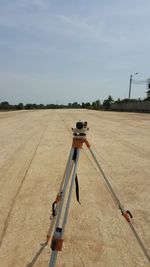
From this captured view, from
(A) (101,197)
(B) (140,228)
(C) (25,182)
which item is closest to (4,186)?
(C) (25,182)

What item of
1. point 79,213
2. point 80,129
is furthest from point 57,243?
point 79,213

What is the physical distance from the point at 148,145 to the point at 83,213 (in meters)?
6.27

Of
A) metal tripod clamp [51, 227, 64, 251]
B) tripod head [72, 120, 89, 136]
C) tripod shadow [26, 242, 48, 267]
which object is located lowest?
tripod shadow [26, 242, 48, 267]

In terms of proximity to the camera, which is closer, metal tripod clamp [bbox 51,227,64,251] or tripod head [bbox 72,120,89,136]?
metal tripod clamp [bbox 51,227,64,251]

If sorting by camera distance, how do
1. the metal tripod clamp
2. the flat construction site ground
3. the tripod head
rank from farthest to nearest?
the flat construction site ground < the tripod head < the metal tripod clamp

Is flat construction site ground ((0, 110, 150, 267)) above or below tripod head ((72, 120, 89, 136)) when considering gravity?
below

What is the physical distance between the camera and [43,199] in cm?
429

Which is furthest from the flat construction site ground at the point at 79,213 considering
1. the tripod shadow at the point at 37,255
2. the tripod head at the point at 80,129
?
the tripod head at the point at 80,129

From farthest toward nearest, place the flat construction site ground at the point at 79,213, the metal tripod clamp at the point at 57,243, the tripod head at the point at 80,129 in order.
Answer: the flat construction site ground at the point at 79,213 → the tripod head at the point at 80,129 → the metal tripod clamp at the point at 57,243

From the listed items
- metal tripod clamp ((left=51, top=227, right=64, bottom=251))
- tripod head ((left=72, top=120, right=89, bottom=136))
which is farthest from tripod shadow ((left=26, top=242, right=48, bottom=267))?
tripod head ((left=72, top=120, right=89, bottom=136))

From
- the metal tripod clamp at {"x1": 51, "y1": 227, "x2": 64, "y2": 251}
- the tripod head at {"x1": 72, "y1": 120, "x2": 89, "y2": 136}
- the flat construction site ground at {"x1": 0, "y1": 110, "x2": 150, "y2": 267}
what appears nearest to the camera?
the metal tripod clamp at {"x1": 51, "y1": 227, "x2": 64, "y2": 251}

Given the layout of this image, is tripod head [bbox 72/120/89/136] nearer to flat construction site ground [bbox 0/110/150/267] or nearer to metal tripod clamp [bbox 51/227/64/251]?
metal tripod clamp [bbox 51/227/64/251]

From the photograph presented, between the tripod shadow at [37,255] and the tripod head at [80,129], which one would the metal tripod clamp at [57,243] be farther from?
the tripod head at [80,129]

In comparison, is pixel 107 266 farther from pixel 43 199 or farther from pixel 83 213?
pixel 43 199
